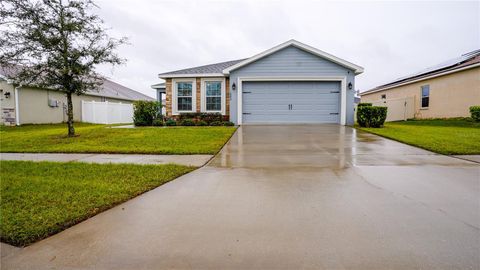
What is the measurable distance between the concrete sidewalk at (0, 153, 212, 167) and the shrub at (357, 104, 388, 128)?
8849 mm

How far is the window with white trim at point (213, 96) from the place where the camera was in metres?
14.9

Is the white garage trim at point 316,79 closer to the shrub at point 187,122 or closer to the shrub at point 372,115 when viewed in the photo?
the shrub at point 372,115

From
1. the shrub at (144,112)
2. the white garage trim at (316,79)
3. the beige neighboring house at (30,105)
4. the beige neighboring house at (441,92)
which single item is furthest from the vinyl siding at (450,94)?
the beige neighboring house at (30,105)

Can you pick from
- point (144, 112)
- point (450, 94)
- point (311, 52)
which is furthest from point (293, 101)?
point (450, 94)

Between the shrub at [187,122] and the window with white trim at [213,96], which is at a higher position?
the window with white trim at [213,96]

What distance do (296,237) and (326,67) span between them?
1247 cm

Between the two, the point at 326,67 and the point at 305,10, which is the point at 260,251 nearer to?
the point at 326,67

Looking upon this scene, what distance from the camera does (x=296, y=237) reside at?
2504 millimetres

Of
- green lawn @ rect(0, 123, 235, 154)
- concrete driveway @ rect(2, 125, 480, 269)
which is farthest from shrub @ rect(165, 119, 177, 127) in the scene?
concrete driveway @ rect(2, 125, 480, 269)

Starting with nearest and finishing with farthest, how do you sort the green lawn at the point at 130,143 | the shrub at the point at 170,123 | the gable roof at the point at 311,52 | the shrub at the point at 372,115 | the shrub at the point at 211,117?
1. the green lawn at the point at 130,143
2. the shrub at the point at 372,115
3. the gable roof at the point at 311,52
4. the shrub at the point at 170,123
5. the shrub at the point at 211,117

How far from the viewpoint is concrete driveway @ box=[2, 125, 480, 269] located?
215cm

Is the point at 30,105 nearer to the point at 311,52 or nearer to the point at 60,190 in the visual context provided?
the point at 60,190

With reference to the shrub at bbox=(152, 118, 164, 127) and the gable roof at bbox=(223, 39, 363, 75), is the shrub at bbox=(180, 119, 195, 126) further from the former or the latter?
the gable roof at bbox=(223, 39, 363, 75)

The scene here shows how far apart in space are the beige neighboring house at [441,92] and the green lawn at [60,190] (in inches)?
682
